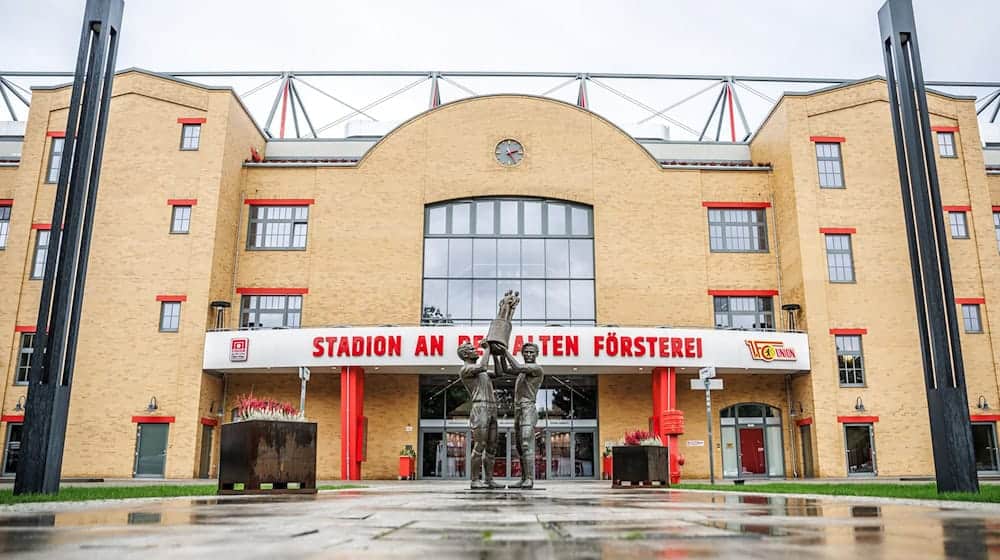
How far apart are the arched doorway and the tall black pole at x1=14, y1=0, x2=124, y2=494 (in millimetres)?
23858

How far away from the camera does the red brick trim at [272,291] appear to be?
29.9m

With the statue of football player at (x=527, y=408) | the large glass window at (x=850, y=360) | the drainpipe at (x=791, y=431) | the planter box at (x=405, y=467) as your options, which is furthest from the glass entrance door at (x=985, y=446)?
the statue of football player at (x=527, y=408)

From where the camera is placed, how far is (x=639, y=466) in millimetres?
17312

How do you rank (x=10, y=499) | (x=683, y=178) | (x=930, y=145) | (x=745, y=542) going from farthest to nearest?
1. (x=683, y=178)
2. (x=930, y=145)
3. (x=10, y=499)
4. (x=745, y=542)

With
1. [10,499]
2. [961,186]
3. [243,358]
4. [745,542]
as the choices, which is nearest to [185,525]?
[745,542]

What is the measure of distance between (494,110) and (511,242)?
566cm

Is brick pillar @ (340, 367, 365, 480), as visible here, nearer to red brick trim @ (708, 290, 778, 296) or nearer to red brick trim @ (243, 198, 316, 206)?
red brick trim @ (243, 198, 316, 206)

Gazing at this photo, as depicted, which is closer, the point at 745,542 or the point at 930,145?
the point at 745,542

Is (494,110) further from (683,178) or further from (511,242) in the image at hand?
(683,178)

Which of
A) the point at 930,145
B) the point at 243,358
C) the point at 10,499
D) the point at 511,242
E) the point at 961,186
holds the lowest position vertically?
the point at 10,499

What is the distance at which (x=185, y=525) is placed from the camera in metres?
5.45

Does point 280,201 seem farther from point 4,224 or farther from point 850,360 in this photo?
point 850,360

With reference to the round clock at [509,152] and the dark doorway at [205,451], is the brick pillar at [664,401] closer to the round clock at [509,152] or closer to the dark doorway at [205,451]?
the round clock at [509,152]

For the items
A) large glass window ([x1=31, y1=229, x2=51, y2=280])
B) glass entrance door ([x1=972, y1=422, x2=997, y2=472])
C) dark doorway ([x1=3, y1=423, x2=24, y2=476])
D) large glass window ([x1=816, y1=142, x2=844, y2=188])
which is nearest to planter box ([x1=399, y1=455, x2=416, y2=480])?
dark doorway ([x1=3, y1=423, x2=24, y2=476])
